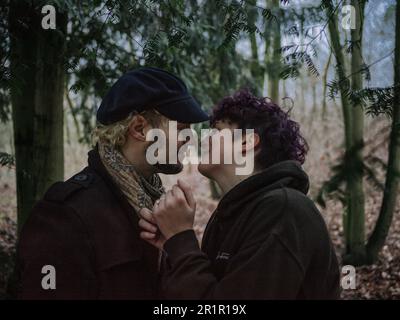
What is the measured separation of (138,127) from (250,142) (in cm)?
56

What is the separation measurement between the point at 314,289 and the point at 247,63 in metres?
6.61

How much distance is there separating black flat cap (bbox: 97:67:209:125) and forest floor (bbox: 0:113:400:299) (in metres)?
2.50

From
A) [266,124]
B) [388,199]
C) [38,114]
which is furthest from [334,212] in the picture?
[266,124]

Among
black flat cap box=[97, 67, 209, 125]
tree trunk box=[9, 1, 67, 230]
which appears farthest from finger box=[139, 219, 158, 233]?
tree trunk box=[9, 1, 67, 230]

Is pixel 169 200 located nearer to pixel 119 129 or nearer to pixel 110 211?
pixel 110 211

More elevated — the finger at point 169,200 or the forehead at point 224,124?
the forehead at point 224,124

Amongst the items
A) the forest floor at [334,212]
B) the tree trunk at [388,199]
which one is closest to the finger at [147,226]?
the forest floor at [334,212]

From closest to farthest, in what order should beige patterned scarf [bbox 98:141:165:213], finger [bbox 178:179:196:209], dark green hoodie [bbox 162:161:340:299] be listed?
1. dark green hoodie [bbox 162:161:340:299]
2. finger [bbox 178:179:196:209]
3. beige patterned scarf [bbox 98:141:165:213]

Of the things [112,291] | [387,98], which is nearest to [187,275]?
Result: [112,291]

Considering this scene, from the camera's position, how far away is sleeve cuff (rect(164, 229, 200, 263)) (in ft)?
6.01

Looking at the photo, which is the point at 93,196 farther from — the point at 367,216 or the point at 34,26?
the point at 367,216

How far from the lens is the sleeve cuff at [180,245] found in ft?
6.01

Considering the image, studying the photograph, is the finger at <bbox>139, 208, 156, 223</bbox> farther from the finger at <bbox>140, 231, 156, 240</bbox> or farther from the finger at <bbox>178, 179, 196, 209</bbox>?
the finger at <bbox>178, 179, 196, 209</bbox>

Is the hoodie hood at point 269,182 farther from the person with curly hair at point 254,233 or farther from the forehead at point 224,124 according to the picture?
the forehead at point 224,124
